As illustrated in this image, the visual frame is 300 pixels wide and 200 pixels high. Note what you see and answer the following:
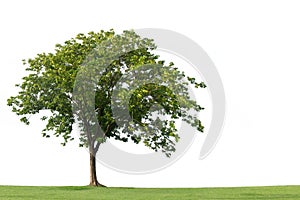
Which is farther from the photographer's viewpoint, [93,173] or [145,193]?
[93,173]

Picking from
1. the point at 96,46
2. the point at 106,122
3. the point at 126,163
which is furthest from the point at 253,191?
the point at 96,46

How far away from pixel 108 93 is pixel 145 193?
998cm

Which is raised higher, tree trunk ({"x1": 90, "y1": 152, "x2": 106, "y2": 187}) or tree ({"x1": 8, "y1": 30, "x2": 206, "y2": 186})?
tree ({"x1": 8, "y1": 30, "x2": 206, "y2": 186})

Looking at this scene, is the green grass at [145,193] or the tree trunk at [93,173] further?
the tree trunk at [93,173]

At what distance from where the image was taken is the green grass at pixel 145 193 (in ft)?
130

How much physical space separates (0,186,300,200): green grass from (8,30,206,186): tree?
4.52m

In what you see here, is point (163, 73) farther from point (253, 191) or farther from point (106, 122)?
point (253, 191)

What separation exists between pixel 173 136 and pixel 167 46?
7.17m

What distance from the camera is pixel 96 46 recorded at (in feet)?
161

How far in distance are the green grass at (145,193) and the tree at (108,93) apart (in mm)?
4520

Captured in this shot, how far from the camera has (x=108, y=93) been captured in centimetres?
4825

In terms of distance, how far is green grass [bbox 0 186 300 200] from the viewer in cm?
3969

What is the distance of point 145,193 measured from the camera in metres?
42.3

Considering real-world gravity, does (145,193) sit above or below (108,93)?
below
